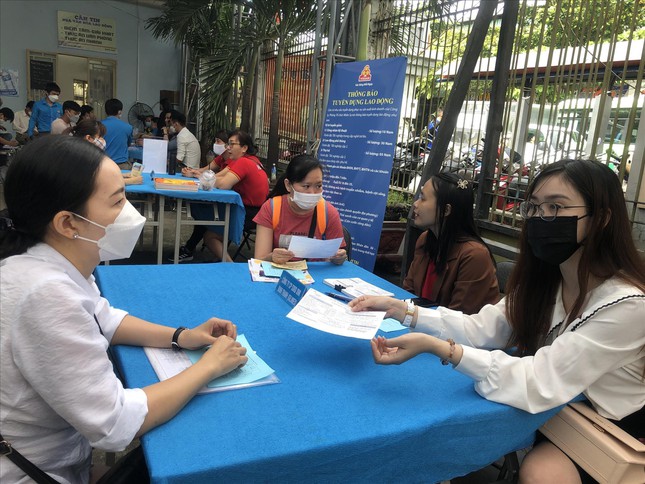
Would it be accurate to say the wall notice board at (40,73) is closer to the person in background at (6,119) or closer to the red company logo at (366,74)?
the person in background at (6,119)

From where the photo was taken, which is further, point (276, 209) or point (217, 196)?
point (217, 196)

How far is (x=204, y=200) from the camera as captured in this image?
4578mm

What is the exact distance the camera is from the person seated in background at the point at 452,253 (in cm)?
227

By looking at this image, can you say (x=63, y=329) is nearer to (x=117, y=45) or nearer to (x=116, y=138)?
(x=116, y=138)

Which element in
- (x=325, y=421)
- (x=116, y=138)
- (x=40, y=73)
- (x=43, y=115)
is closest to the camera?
(x=325, y=421)

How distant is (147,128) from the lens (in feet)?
34.7

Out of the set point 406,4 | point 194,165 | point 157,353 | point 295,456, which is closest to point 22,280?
point 157,353

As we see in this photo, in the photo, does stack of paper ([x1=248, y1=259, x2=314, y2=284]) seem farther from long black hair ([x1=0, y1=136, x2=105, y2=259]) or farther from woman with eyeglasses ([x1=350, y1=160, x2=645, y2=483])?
long black hair ([x1=0, y1=136, x2=105, y2=259])

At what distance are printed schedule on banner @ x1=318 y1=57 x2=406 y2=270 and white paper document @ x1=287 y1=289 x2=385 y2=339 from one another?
8.57ft

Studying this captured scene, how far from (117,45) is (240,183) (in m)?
9.37

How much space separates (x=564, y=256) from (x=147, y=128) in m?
10.5

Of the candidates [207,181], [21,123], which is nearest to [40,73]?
[21,123]

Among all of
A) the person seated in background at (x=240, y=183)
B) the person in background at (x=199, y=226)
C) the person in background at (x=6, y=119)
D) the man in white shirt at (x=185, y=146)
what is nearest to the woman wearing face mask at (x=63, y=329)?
the person seated in background at (x=240, y=183)

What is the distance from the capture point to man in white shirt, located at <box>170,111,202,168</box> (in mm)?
6652
